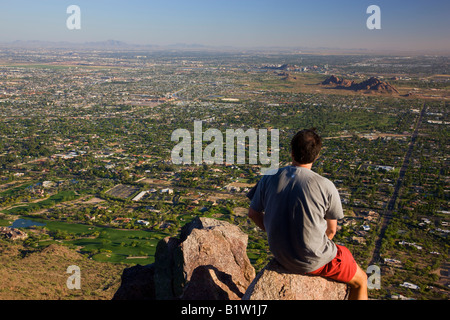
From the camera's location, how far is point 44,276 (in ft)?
45.7

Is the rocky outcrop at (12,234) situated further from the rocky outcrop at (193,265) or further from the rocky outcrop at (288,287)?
the rocky outcrop at (288,287)

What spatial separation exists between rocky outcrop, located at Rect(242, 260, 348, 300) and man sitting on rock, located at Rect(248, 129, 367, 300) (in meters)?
0.18

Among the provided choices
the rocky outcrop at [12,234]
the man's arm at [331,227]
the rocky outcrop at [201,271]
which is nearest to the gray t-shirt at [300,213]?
the man's arm at [331,227]

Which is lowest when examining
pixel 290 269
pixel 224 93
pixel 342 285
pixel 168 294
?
pixel 168 294

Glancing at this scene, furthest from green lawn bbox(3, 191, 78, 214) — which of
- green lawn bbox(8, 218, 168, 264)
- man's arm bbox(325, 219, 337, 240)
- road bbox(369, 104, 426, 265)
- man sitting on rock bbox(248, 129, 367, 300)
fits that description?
man's arm bbox(325, 219, 337, 240)

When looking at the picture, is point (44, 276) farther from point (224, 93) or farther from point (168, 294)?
point (224, 93)

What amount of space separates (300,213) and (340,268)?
2.71ft

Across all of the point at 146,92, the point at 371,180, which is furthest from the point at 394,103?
the point at 146,92

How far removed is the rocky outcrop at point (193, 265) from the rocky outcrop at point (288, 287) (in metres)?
1.52

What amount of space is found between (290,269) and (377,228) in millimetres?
22066

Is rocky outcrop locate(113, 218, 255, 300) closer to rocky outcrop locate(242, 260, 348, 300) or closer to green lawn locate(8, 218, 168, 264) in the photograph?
rocky outcrop locate(242, 260, 348, 300)

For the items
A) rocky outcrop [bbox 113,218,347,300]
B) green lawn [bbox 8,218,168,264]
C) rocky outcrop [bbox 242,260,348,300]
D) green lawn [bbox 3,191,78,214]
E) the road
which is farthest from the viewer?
green lawn [bbox 3,191,78,214]

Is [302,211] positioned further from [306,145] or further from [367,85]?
[367,85]

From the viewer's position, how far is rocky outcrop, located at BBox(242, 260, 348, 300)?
3.46 m
